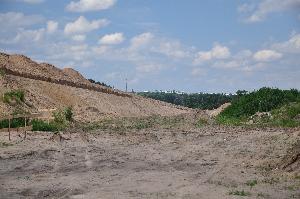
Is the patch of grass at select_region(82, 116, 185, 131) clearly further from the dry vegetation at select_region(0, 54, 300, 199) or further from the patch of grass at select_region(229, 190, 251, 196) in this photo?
the patch of grass at select_region(229, 190, 251, 196)

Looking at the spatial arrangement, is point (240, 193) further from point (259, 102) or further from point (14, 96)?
point (14, 96)

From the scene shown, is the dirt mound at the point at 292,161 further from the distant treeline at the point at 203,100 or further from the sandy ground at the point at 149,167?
the distant treeline at the point at 203,100

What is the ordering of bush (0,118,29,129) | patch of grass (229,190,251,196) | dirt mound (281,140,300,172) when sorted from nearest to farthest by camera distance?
1. patch of grass (229,190,251,196)
2. dirt mound (281,140,300,172)
3. bush (0,118,29,129)

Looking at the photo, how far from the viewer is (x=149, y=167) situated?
16.6m

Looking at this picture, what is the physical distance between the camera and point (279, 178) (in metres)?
13.9

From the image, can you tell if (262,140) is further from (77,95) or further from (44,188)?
(77,95)

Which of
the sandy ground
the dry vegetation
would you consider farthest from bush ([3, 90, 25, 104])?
the sandy ground

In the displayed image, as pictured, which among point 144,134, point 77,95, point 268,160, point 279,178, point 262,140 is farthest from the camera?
point 77,95

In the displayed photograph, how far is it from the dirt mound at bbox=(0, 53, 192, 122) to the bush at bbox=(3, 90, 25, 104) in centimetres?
108

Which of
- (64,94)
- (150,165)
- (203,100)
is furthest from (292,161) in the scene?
(203,100)

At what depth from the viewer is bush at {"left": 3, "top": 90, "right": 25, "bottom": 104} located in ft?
138

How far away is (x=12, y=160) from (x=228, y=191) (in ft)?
28.0

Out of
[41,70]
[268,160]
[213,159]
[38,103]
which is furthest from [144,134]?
[41,70]

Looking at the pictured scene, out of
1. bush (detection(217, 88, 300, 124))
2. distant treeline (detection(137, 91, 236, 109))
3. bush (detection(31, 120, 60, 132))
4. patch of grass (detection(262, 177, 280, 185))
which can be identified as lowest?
patch of grass (detection(262, 177, 280, 185))
